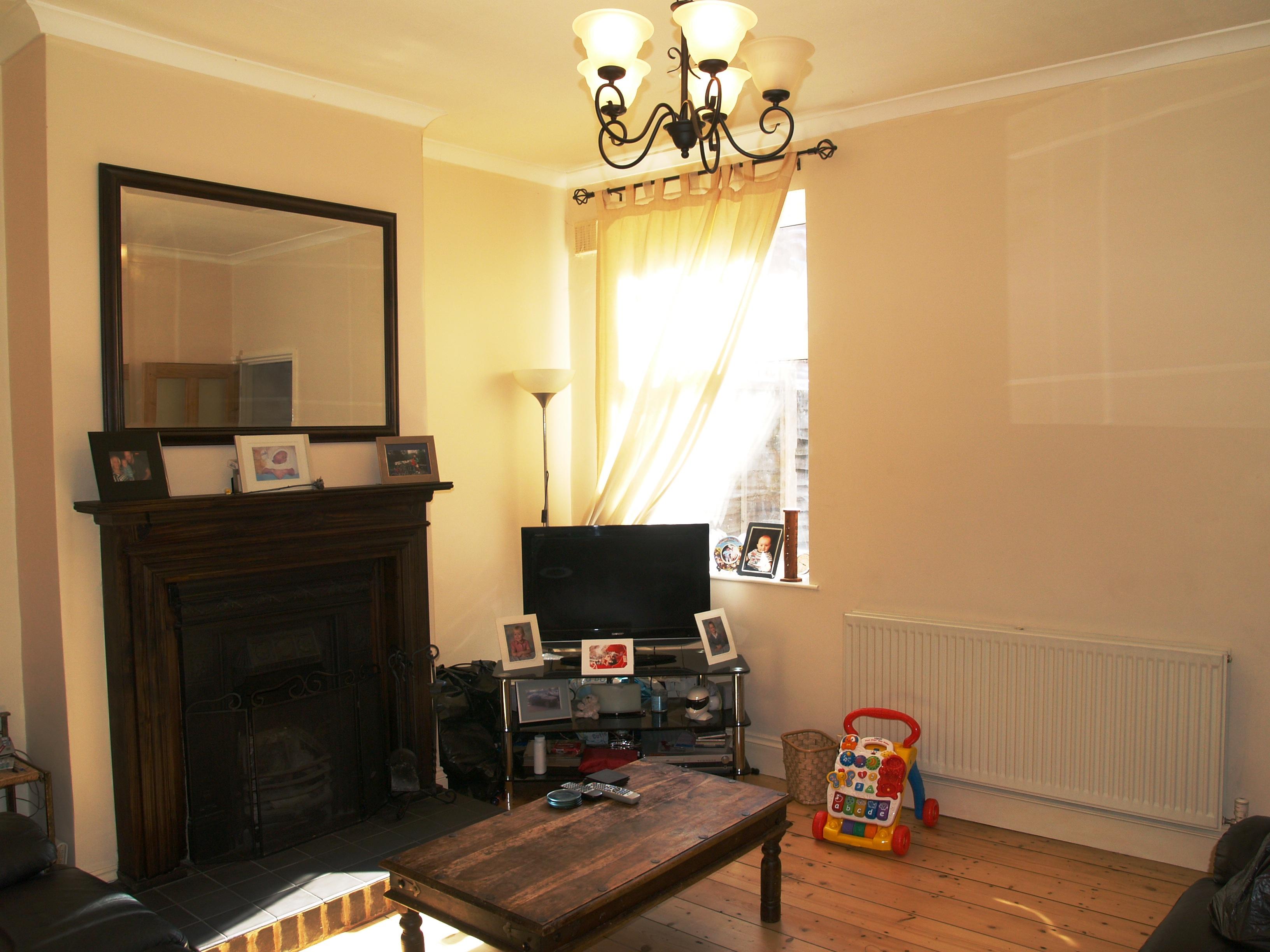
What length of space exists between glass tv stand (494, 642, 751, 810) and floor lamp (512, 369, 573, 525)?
29.1 inches

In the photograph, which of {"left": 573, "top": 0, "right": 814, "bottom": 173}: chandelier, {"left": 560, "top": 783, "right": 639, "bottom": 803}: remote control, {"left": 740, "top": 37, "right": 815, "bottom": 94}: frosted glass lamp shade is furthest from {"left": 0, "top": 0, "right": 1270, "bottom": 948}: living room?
{"left": 560, "top": 783, "right": 639, "bottom": 803}: remote control

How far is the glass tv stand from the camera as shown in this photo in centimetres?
388

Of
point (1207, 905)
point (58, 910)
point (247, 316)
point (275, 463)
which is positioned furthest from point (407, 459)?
point (1207, 905)

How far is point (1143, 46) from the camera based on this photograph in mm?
3168

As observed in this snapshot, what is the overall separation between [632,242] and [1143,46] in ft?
7.31

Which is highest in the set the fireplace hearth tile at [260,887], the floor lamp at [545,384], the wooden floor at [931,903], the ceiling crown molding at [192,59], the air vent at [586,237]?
the ceiling crown molding at [192,59]

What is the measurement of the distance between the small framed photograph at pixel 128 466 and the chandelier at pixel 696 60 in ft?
5.99

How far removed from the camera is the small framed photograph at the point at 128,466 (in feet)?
9.29

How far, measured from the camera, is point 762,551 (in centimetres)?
428

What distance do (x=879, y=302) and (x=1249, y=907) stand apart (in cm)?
247

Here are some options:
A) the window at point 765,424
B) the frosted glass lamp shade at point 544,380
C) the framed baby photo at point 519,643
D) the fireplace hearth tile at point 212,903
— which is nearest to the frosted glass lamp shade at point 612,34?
the window at point 765,424

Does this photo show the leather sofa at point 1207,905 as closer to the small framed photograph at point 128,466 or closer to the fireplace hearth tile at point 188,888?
the fireplace hearth tile at point 188,888

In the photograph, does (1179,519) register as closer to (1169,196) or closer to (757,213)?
(1169,196)

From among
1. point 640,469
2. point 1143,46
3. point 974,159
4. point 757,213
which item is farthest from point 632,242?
point 1143,46
